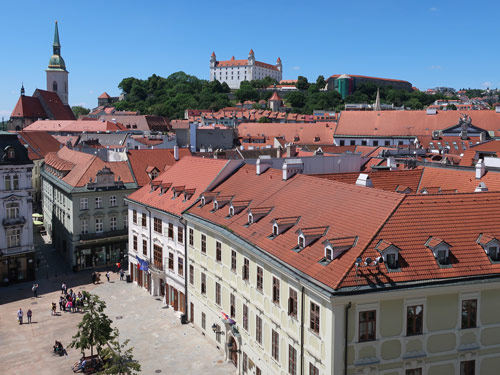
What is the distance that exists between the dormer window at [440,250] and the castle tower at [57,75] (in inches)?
6384

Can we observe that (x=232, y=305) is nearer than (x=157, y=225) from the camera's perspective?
Yes

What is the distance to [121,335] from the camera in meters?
34.1

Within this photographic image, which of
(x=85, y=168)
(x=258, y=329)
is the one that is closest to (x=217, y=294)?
(x=258, y=329)

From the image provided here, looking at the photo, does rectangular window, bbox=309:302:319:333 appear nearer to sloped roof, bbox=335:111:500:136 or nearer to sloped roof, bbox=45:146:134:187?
sloped roof, bbox=45:146:134:187

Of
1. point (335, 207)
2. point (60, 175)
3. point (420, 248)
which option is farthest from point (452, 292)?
point (60, 175)

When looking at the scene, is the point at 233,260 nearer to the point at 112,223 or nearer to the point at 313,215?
the point at 313,215

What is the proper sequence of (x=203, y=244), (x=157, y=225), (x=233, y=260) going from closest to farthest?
1. (x=233, y=260)
2. (x=203, y=244)
3. (x=157, y=225)

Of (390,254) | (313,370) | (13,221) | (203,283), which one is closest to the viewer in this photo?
(390,254)

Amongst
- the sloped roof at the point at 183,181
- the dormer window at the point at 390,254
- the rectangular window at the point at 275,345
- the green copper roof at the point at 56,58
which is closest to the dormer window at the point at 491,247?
the dormer window at the point at 390,254

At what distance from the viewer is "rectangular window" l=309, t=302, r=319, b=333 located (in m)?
20.3

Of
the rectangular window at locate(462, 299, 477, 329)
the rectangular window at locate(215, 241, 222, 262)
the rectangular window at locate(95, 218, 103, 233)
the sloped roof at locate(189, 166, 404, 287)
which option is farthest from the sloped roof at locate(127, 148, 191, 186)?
the rectangular window at locate(462, 299, 477, 329)

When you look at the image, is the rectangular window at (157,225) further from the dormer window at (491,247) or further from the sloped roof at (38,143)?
the sloped roof at (38,143)

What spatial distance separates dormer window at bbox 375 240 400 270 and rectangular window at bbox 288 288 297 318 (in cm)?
419

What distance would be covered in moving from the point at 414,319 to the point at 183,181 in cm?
2434
